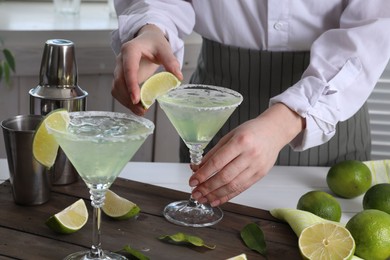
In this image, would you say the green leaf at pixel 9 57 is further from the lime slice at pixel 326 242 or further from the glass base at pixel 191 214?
the lime slice at pixel 326 242

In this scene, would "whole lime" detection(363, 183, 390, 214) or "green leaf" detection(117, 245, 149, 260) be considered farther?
"whole lime" detection(363, 183, 390, 214)

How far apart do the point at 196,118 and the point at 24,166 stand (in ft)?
1.21

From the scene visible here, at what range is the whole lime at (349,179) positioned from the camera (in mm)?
1727

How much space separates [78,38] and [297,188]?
1.23m

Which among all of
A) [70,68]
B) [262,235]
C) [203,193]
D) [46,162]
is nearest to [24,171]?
[46,162]

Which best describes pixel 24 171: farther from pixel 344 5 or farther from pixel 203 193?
pixel 344 5

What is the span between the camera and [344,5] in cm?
187

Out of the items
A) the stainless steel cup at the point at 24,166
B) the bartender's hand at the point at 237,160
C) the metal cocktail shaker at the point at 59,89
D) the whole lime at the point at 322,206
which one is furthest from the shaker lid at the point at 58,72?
the whole lime at the point at 322,206

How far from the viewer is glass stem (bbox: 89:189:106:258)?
4.32ft

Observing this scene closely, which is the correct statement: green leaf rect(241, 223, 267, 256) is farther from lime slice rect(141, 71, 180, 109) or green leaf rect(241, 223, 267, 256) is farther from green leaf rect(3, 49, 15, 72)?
green leaf rect(3, 49, 15, 72)

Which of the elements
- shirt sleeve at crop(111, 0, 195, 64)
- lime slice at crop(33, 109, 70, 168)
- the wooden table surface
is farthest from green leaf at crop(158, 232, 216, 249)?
shirt sleeve at crop(111, 0, 195, 64)

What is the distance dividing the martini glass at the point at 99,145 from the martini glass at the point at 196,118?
0.59 feet

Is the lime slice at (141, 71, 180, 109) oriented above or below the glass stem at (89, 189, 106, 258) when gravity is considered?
above

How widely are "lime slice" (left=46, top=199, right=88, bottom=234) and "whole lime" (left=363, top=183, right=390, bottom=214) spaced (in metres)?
0.61
